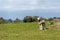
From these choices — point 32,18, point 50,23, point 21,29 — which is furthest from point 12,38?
point 32,18

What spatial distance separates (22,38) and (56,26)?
9769 mm

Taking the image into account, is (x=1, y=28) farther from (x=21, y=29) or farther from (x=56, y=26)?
(x=56, y=26)

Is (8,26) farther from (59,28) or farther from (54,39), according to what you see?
(54,39)

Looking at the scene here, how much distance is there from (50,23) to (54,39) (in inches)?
421

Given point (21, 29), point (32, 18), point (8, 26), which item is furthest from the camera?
point (32, 18)

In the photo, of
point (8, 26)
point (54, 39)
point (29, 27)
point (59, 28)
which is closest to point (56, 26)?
point (59, 28)

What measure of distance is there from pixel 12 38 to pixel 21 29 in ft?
22.2

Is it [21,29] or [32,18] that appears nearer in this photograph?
[21,29]

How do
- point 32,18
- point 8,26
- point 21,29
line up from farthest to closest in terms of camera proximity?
1. point 32,18
2. point 8,26
3. point 21,29

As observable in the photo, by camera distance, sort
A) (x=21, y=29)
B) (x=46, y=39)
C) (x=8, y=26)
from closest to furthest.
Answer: (x=46, y=39) < (x=21, y=29) < (x=8, y=26)

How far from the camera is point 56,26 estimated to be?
2945cm

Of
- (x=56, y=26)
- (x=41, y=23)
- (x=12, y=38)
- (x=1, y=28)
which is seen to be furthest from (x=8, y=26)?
(x=12, y=38)

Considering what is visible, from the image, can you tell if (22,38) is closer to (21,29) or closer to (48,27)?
(21,29)

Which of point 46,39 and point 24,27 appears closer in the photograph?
point 46,39
